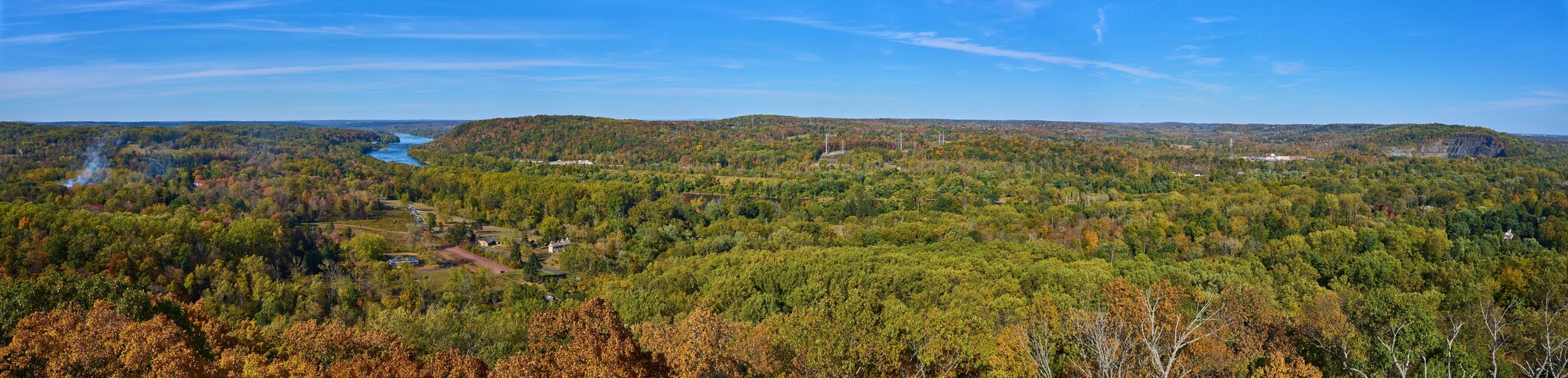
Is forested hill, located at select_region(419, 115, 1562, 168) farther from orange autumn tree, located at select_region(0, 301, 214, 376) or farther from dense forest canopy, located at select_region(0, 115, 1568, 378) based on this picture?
orange autumn tree, located at select_region(0, 301, 214, 376)

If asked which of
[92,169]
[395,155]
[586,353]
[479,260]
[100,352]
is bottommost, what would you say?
[479,260]

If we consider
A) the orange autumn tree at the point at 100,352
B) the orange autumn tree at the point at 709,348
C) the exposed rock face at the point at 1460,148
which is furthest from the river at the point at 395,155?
the exposed rock face at the point at 1460,148

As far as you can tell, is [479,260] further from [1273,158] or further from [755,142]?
[1273,158]

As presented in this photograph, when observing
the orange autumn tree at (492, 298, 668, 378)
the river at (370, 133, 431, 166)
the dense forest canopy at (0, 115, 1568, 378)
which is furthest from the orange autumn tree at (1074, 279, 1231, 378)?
the river at (370, 133, 431, 166)

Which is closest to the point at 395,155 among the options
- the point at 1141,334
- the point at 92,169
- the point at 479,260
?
the point at 92,169

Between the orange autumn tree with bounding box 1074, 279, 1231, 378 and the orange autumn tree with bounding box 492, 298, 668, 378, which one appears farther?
the orange autumn tree with bounding box 1074, 279, 1231, 378

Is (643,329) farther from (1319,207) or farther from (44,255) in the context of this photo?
(1319,207)

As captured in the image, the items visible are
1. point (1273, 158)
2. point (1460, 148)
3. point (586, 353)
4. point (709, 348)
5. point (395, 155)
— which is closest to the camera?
point (586, 353)
